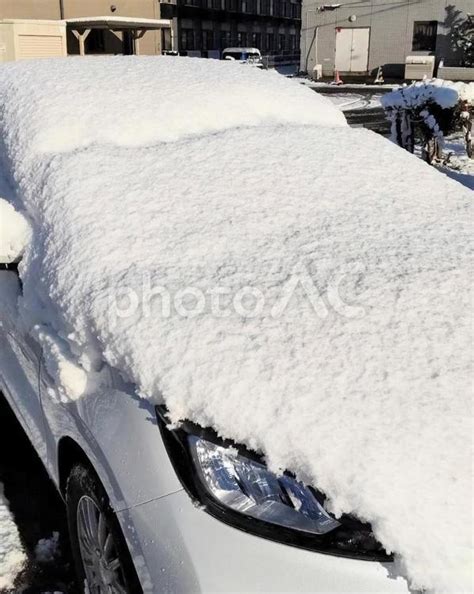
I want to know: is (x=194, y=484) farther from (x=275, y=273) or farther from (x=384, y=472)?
(x=275, y=273)

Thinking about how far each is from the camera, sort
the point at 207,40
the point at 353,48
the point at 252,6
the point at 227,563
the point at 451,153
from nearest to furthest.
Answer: the point at 227,563, the point at 451,153, the point at 353,48, the point at 207,40, the point at 252,6

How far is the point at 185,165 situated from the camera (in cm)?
252

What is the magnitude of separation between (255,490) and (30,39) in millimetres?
25572

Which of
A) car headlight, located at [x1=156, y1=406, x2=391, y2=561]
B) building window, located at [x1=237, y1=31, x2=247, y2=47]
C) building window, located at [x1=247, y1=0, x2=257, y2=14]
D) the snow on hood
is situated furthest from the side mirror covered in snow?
building window, located at [x1=247, y1=0, x2=257, y2=14]

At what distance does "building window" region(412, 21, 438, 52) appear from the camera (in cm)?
2864

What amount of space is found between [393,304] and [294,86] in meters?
1.94

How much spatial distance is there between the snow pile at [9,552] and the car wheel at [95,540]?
17.0 inches

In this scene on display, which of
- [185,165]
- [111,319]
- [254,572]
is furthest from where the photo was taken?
[185,165]

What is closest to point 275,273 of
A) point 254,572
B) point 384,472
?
point 384,472

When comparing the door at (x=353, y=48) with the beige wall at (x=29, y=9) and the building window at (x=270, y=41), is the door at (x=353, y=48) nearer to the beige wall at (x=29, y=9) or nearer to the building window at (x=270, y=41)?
the beige wall at (x=29, y=9)

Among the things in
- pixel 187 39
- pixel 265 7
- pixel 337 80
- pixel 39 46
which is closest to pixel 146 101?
pixel 39 46

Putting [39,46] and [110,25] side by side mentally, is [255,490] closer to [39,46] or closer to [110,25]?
[39,46]

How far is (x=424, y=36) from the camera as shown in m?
28.9

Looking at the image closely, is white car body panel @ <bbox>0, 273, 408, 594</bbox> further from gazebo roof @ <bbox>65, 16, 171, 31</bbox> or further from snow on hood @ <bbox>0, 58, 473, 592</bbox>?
gazebo roof @ <bbox>65, 16, 171, 31</bbox>
